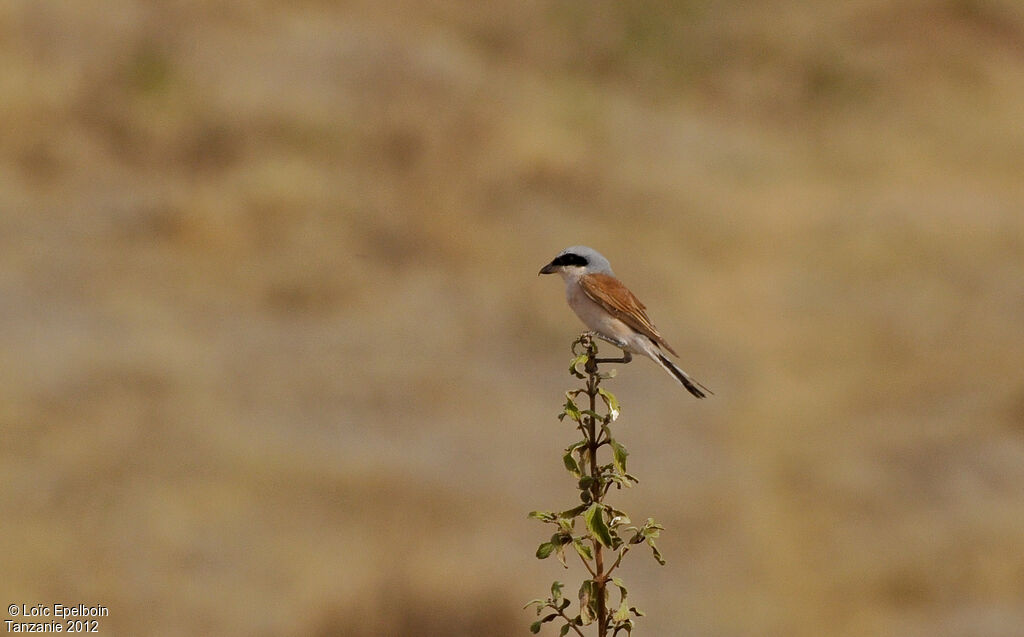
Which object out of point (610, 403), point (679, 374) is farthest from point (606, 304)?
point (610, 403)

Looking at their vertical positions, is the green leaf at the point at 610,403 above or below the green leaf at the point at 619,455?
above

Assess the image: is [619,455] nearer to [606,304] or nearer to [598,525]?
[598,525]

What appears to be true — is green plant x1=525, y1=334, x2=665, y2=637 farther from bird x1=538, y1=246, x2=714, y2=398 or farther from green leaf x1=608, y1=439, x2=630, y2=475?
bird x1=538, y1=246, x2=714, y2=398

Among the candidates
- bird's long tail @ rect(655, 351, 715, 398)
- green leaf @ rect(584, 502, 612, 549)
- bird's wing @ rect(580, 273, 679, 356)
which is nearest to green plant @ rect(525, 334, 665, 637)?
green leaf @ rect(584, 502, 612, 549)

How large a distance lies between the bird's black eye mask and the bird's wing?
3.1 inches

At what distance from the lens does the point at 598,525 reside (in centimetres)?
324

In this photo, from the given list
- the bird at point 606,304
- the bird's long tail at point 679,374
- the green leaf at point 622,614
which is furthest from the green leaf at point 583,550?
the bird at point 606,304

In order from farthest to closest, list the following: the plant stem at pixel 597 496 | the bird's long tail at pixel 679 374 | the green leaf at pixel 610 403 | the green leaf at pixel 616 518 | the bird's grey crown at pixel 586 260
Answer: the bird's grey crown at pixel 586 260
the bird's long tail at pixel 679 374
the green leaf at pixel 610 403
the green leaf at pixel 616 518
the plant stem at pixel 597 496

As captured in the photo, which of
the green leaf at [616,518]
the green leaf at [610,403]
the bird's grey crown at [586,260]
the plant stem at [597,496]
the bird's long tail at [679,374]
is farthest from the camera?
the bird's grey crown at [586,260]

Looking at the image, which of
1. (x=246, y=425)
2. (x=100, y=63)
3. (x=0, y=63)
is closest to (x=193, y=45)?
(x=100, y=63)

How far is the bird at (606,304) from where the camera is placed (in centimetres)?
649

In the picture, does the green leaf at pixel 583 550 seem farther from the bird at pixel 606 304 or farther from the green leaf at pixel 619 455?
the bird at pixel 606 304

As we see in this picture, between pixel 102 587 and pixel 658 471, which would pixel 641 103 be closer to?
pixel 658 471

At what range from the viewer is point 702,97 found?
25.5 m
